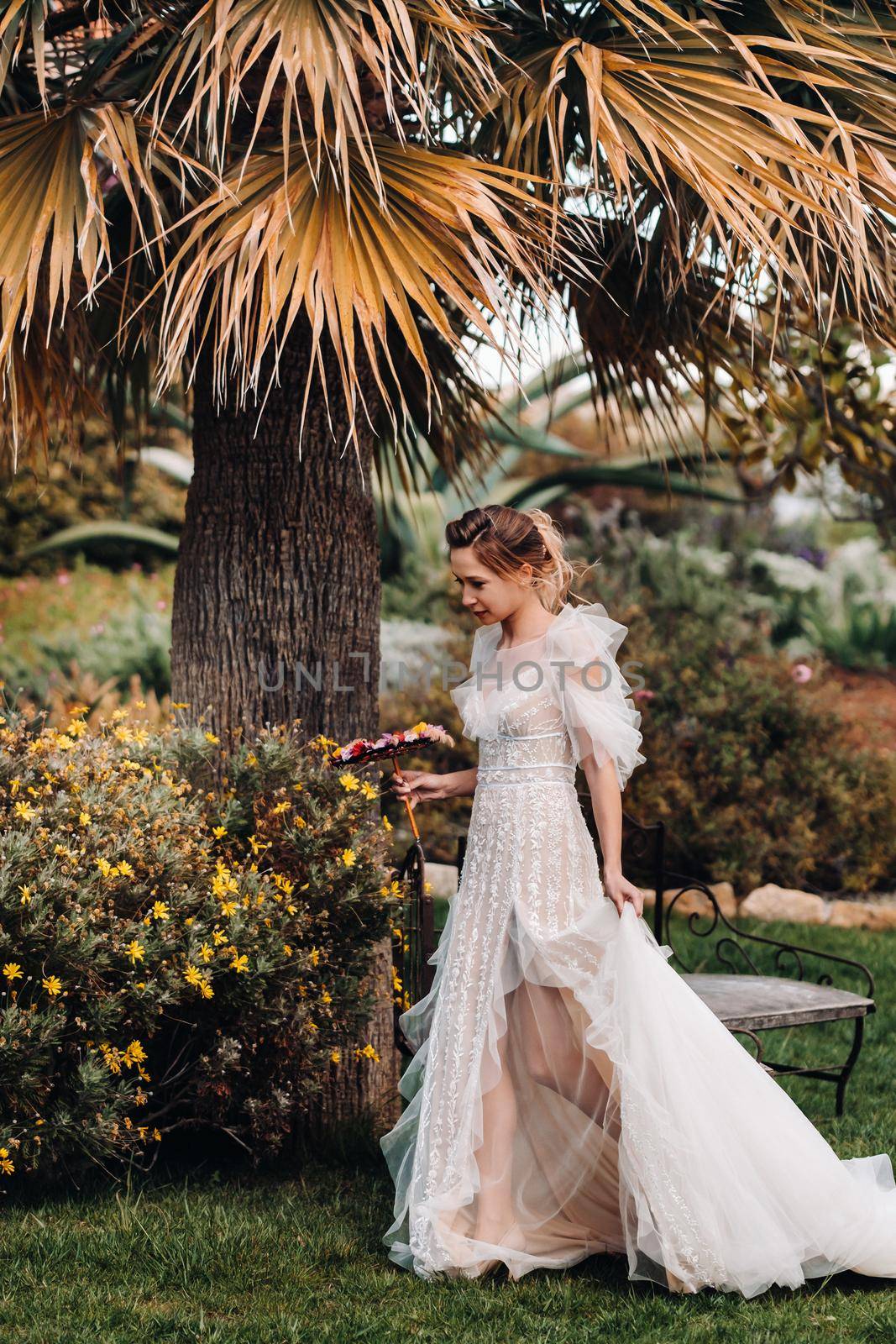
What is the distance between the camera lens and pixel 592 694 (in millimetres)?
3211

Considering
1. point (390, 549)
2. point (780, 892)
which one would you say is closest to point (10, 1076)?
point (780, 892)

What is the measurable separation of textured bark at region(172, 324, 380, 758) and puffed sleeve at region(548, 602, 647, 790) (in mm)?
1234

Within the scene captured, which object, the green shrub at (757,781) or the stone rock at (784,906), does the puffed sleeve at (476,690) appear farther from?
the stone rock at (784,906)

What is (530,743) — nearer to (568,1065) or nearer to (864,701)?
(568,1065)

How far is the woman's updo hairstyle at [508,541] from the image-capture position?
3295 mm

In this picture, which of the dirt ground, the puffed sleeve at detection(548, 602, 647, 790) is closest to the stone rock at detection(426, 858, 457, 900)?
the dirt ground

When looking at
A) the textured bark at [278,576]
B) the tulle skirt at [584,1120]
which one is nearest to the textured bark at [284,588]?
the textured bark at [278,576]

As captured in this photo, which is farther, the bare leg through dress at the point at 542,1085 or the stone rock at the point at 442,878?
the stone rock at the point at 442,878

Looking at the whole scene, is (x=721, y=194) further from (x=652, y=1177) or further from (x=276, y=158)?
(x=652, y=1177)

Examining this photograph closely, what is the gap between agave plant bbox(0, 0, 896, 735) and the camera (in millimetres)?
3328

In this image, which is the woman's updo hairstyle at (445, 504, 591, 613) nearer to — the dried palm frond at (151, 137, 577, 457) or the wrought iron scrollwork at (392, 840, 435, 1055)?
the dried palm frond at (151, 137, 577, 457)

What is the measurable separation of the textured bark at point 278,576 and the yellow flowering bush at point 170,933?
11.1 inches

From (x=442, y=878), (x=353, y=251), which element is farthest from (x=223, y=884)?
(x=442, y=878)

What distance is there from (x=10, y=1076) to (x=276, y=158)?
Answer: 255 cm
